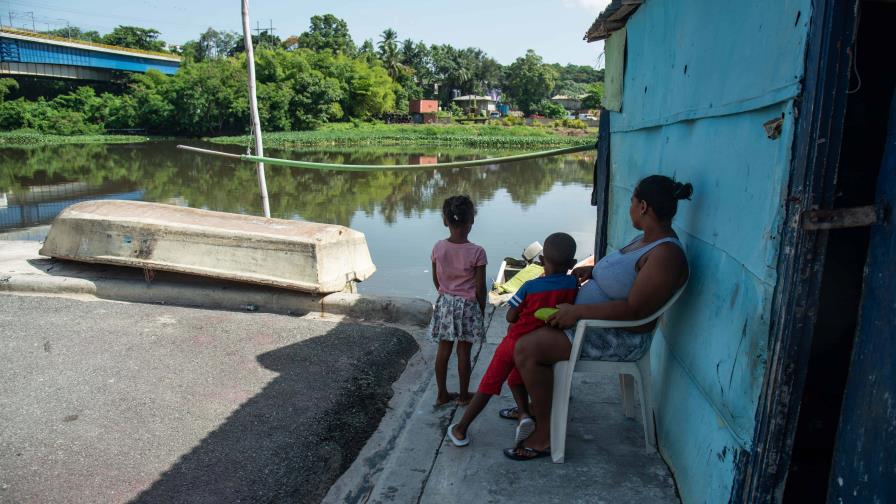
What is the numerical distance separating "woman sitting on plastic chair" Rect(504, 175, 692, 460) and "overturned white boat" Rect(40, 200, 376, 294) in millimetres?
3494

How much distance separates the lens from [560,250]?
3092 mm

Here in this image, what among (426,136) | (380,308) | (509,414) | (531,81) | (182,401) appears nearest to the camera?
(509,414)

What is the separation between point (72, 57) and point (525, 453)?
58.3 meters

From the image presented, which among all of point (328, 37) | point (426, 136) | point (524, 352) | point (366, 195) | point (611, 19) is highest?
point (328, 37)

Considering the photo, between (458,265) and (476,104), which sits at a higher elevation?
(476,104)

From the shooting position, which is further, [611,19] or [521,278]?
[521,278]

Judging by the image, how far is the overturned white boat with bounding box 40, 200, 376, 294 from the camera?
20.4 feet

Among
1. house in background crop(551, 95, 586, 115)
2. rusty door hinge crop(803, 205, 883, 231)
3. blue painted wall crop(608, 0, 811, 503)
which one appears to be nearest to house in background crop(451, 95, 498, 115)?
house in background crop(551, 95, 586, 115)

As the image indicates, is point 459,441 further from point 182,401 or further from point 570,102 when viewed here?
point 570,102

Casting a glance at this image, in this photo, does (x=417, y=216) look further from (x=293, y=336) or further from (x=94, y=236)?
(x=293, y=336)

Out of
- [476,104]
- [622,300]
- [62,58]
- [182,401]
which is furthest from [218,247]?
[476,104]

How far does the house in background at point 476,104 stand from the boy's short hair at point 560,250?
7355 centimetres

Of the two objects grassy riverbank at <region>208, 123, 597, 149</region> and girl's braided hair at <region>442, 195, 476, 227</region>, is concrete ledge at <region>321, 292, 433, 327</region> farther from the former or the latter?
grassy riverbank at <region>208, 123, 597, 149</region>

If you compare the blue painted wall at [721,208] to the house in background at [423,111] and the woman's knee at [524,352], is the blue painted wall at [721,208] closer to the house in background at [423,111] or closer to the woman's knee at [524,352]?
Answer: the woman's knee at [524,352]
